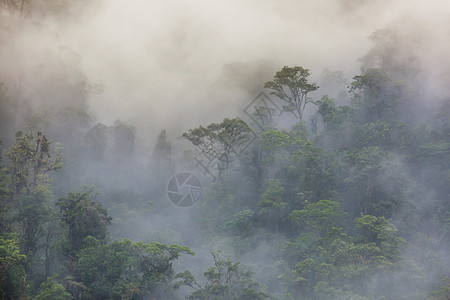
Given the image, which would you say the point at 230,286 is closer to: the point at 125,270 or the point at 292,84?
the point at 125,270

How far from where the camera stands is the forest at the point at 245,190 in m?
22.8

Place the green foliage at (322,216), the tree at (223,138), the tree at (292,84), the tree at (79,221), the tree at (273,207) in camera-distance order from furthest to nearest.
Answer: the tree at (292,84), the tree at (223,138), the tree at (273,207), the green foliage at (322,216), the tree at (79,221)

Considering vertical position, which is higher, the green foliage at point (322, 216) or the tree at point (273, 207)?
the tree at point (273, 207)

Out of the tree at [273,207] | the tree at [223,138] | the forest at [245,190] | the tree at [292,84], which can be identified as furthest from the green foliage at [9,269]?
the tree at [292,84]

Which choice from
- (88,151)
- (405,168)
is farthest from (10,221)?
(405,168)

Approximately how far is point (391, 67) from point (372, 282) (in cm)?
2521

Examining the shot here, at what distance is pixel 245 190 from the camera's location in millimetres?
32812

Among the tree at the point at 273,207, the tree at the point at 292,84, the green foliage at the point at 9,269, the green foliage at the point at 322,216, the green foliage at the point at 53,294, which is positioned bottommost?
the green foliage at the point at 53,294

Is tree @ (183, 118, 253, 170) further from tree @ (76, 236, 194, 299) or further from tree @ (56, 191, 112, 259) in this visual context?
tree @ (76, 236, 194, 299)

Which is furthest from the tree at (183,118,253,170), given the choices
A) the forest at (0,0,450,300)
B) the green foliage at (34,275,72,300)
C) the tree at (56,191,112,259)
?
the green foliage at (34,275,72,300)

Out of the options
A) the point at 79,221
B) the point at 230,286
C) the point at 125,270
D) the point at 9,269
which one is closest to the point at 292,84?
the point at 230,286

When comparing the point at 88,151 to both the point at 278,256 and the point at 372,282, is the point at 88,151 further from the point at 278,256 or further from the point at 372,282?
the point at 372,282

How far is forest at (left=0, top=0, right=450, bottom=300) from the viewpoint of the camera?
74.6ft

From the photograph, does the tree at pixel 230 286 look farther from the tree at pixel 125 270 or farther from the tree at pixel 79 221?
the tree at pixel 79 221
